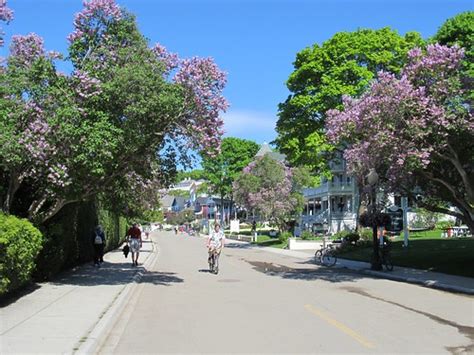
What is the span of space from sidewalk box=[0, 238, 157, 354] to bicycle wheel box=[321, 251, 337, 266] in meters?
13.6

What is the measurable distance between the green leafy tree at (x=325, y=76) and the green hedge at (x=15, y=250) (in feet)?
83.0

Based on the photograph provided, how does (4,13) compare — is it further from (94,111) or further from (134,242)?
(134,242)

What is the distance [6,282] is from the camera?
11.0 metres

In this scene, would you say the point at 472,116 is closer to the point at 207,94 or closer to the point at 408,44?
the point at 207,94

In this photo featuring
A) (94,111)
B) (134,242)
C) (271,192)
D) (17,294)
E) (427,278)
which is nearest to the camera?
(17,294)

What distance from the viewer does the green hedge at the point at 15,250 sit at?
1098 centimetres

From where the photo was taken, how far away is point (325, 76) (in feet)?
121

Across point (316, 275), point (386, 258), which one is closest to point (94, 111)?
point (316, 275)

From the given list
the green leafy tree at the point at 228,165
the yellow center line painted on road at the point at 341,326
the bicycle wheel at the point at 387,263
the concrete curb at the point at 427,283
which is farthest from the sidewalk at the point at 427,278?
the green leafy tree at the point at 228,165

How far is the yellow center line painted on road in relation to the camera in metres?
8.75

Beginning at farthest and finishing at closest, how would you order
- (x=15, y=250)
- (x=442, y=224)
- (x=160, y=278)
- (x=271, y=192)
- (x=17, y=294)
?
1. (x=442, y=224)
2. (x=271, y=192)
3. (x=160, y=278)
4. (x=17, y=294)
5. (x=15, y=250)

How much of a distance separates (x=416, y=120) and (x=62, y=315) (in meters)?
11.4

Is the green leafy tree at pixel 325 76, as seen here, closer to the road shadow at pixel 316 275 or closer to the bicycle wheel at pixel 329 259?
the bicycle wheel at pixel 329 259

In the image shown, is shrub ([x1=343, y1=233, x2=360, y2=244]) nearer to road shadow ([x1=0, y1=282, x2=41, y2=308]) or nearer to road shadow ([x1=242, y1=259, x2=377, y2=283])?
road shadow ([x1=242, y1=259, x2=377, y2=283])
